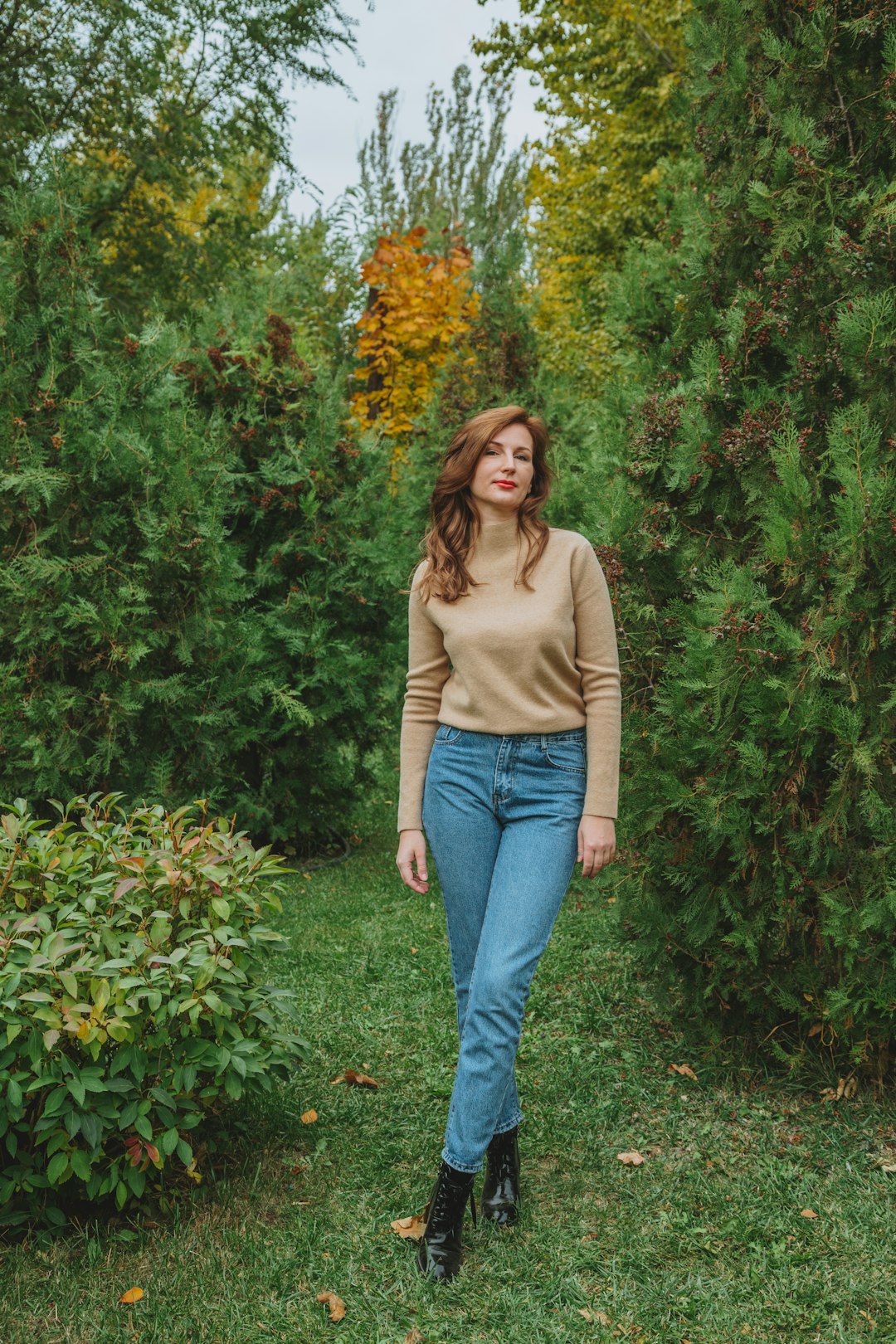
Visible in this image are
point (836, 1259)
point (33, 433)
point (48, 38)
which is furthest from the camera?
point (48, 38)

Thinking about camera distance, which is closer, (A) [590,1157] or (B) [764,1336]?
(B) [764,1336]

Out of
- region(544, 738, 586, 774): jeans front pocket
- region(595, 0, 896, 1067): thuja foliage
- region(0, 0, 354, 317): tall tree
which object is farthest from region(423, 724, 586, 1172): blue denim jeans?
region(0, 0, 354, 317): tall tree

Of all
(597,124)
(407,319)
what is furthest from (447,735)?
(597,124)

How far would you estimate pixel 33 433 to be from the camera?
512 cm

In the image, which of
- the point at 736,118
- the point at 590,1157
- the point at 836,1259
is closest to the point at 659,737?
the point at 590,1157

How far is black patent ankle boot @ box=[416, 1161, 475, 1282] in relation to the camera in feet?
8.82

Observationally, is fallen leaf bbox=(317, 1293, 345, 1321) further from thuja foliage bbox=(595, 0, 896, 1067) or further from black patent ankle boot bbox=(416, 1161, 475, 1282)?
thuja foliage bbox=(595, 0, 896, 1067)

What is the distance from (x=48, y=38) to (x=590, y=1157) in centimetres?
1351

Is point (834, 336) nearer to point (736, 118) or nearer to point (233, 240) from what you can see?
point (736, 118)

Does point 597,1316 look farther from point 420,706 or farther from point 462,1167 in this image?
point 420,706

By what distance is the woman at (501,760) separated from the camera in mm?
2672

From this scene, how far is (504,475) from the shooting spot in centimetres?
292

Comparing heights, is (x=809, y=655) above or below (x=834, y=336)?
below

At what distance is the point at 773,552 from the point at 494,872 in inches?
55.4
